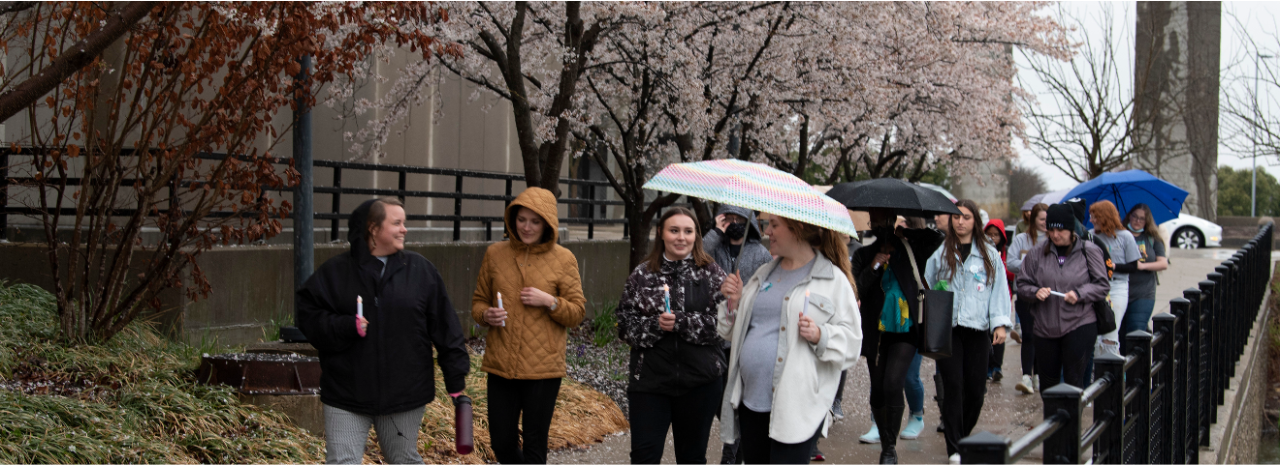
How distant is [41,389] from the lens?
592cm

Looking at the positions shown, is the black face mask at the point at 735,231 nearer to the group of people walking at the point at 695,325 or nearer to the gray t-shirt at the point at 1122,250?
the group of people walking at the point at 695,325

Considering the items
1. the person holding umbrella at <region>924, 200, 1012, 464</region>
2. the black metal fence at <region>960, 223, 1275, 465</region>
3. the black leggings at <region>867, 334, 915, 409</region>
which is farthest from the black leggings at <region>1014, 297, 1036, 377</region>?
the black leggings at <region>867, 334, 915, 409</region>

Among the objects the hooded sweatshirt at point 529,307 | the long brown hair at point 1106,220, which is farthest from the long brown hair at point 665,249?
the long brown hair at point 1106,220

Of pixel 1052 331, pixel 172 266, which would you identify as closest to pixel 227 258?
pixel 172 266

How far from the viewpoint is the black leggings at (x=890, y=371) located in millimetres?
6363

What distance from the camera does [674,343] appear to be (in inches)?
201

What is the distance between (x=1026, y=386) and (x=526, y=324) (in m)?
6.02

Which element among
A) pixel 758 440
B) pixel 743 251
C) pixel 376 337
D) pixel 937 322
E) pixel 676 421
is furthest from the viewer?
pixel 743 251

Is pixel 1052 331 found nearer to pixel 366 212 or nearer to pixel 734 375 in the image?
pixel 734 375

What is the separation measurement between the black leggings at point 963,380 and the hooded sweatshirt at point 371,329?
341cm

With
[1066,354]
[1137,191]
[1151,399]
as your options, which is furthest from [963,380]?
[1137,191]

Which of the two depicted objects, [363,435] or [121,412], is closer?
[363,435]

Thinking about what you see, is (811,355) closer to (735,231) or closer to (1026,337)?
(735,231)

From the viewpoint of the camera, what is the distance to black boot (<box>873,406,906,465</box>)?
6.40 meters
